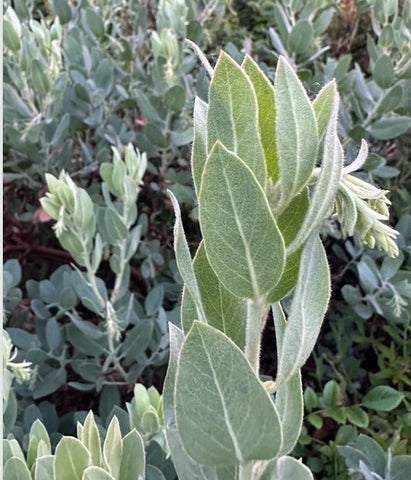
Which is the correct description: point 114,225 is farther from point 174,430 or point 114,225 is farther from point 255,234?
point 255,234

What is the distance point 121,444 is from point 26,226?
1353mm

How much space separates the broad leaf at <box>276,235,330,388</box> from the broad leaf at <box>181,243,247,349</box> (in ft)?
0.20

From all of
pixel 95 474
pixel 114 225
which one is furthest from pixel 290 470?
pixel 114 225

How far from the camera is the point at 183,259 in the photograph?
0.50 metres

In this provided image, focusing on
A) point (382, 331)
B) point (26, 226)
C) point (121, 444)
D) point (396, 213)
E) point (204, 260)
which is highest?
point (204, 260)

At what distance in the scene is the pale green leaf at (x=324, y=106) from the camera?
501mm

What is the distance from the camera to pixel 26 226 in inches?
76.6

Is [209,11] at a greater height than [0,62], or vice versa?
[0,62]

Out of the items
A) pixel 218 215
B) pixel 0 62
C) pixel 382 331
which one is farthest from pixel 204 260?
pixel 382 331

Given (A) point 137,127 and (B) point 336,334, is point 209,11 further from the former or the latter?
(B) point 336,334

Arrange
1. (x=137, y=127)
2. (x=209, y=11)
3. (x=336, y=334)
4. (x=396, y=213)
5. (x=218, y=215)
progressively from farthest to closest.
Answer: (x=209, y=11), (x=137, y=127), (x=396, y=213), (x=336, y=334), (x=218, y=215)

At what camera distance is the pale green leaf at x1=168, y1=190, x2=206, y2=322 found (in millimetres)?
503

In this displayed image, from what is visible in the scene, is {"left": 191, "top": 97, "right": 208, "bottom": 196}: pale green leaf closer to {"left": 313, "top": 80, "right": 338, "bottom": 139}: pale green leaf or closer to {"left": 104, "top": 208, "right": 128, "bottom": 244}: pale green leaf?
{"left": 313, "top": 80, "right": 338, "bottom": 139}: pale green leaf

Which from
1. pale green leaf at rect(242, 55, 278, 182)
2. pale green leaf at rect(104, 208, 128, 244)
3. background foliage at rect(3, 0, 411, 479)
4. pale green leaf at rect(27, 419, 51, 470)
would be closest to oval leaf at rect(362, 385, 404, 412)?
background foliage at rect(3, 0, 411, 479)
